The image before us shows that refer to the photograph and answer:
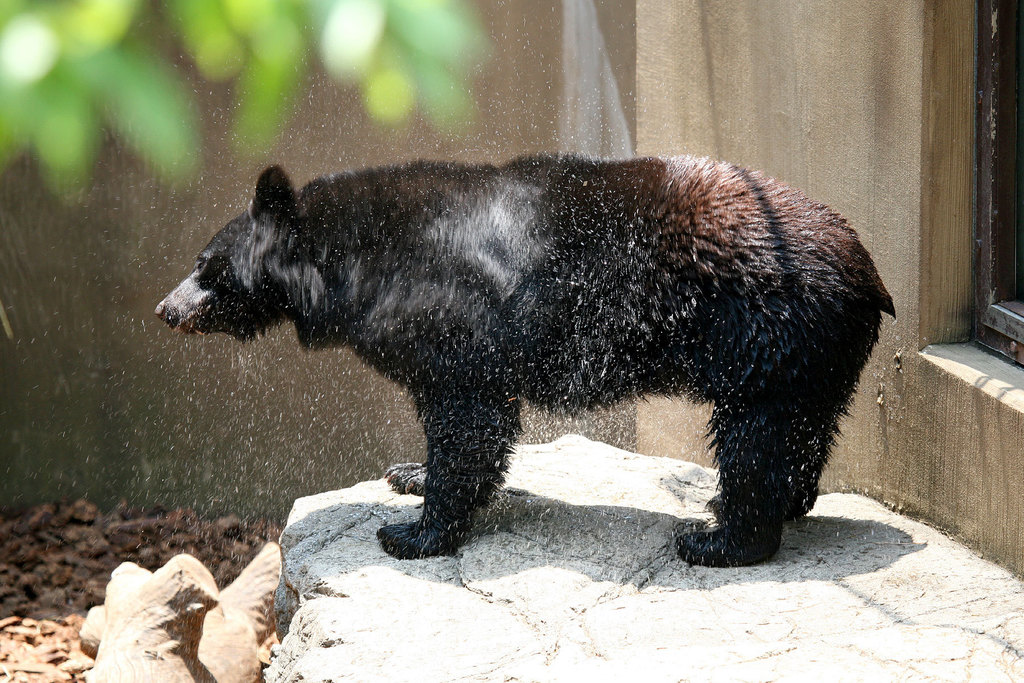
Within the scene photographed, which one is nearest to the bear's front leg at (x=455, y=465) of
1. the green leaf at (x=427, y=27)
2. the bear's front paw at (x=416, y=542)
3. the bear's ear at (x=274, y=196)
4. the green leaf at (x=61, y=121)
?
the bear's front paw at (x=416, y=542)

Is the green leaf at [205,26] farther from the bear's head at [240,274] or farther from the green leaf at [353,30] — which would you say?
the bear's head at [240,274]

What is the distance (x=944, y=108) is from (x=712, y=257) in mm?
1214

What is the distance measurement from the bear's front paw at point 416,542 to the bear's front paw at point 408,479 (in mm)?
634

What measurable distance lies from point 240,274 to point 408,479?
4.07ft

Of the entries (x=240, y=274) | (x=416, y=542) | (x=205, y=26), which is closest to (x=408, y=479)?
(x=416, y=542)

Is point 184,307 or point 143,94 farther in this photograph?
point 184,307

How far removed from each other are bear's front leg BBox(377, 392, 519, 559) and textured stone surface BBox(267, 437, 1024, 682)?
9 cm

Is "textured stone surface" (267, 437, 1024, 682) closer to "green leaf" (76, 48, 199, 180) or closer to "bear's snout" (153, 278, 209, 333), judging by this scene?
"bear's snout" (153, 278, 209, 333)

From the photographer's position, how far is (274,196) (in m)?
4.05

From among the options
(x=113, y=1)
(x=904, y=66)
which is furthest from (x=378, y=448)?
(x=113, y=1)

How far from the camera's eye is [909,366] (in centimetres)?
427

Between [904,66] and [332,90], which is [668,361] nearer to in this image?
[904,66]

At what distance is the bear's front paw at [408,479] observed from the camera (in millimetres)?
4645

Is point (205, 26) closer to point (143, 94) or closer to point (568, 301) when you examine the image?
point (143, 94)
